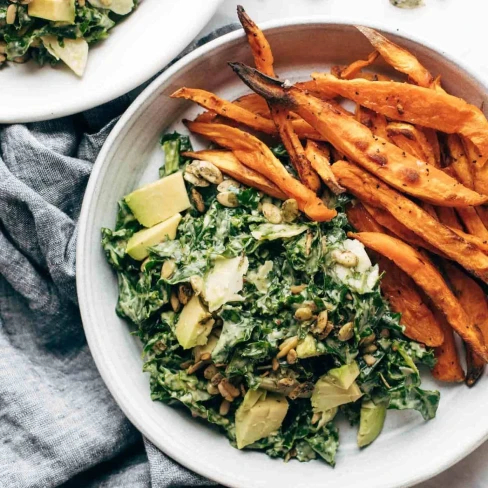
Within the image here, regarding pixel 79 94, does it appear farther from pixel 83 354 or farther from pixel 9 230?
pixel 83 354

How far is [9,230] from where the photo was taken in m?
2.72

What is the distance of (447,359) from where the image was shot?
2.52m

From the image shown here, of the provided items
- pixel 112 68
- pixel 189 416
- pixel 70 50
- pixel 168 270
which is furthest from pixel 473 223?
pixel 70 50

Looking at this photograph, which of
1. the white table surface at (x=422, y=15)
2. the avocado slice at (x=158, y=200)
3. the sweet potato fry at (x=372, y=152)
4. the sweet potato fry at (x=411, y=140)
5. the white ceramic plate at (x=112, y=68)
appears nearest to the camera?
the sweet potato fry at (x=372, y=152)

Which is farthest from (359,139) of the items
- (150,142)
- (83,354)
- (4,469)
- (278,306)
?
(4,469)

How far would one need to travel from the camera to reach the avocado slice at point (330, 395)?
2.43m

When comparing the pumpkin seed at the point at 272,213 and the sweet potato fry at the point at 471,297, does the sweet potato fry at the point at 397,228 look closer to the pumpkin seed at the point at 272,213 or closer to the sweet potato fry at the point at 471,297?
the sweet potato fry at the point at 471,297

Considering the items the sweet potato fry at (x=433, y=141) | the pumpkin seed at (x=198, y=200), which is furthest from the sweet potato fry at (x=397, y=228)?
the pumpkin seed at (x=198, y=200)

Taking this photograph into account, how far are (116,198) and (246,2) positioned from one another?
41.0 inches

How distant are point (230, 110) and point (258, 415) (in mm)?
1125

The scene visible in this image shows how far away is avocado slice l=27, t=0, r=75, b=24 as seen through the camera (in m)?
2.54

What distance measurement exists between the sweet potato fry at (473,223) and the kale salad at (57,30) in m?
1.53

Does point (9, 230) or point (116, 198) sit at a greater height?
point (116, 198)

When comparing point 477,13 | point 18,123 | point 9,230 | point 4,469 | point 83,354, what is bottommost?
point 4,469
